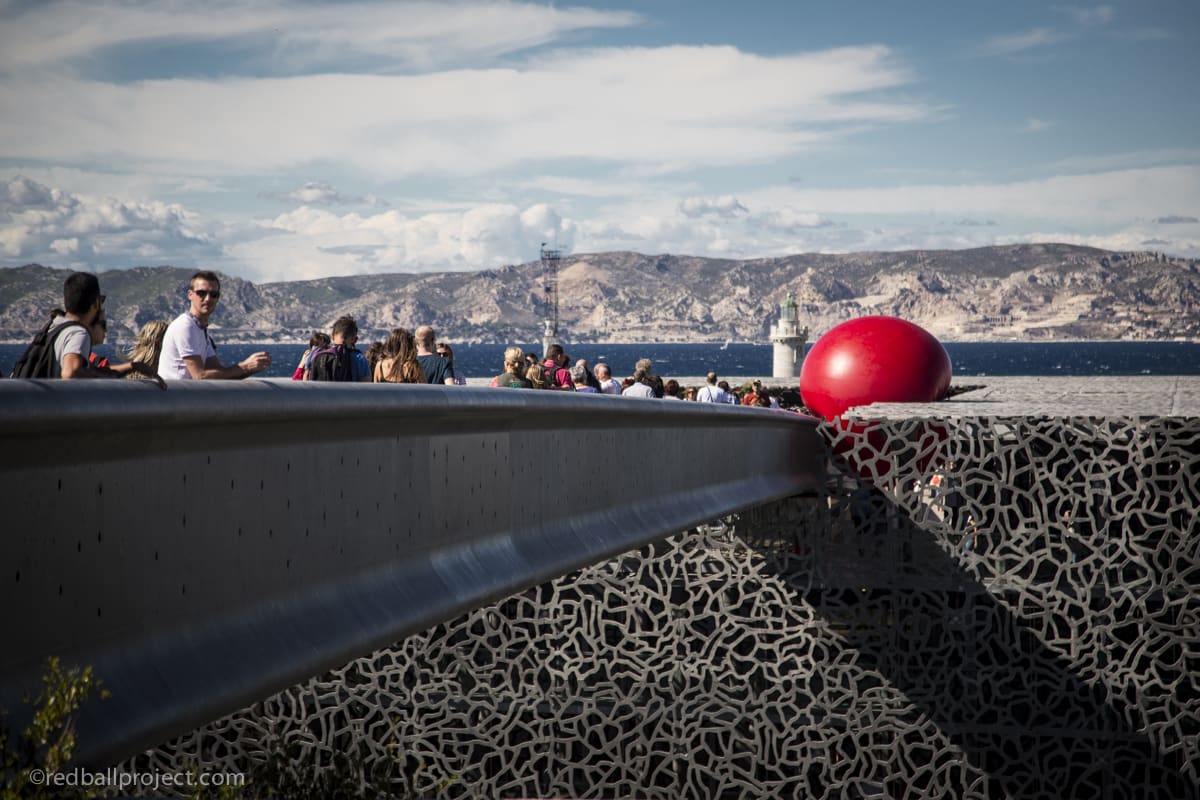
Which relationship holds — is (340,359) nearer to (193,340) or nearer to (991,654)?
(193,340)

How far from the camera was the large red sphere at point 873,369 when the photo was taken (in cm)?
1122

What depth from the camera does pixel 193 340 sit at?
6469 mm

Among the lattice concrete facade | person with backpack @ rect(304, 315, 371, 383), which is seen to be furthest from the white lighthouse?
person with backpack @ rect(304, 315, 371, 383)

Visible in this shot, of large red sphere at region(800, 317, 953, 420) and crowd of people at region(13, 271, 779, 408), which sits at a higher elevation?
crowd of people at region(13, 271, 779, 408)

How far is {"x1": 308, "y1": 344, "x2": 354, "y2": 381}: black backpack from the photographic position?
8602mm

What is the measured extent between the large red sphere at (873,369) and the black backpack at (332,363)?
422cm

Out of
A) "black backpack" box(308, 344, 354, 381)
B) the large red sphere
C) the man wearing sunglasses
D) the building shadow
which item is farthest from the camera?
the large red sphere

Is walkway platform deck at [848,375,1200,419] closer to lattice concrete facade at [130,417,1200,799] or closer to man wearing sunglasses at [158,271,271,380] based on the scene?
lattice concrete facade at [130,417,1200,799]

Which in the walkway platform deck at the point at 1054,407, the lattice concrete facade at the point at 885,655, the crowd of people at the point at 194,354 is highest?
the crowd of people at the point at 194,354

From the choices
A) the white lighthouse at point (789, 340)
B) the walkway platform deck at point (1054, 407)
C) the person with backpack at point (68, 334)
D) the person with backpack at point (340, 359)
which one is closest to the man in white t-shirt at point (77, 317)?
the person with backpack at point (68, 334)

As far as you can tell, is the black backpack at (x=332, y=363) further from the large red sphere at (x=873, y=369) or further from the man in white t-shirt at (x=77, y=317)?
the large red sphere at (x=873, y=369)

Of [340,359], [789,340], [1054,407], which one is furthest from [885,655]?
[789,340]

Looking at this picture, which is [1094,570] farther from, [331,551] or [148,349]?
[331,551]

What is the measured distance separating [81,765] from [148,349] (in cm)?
462
